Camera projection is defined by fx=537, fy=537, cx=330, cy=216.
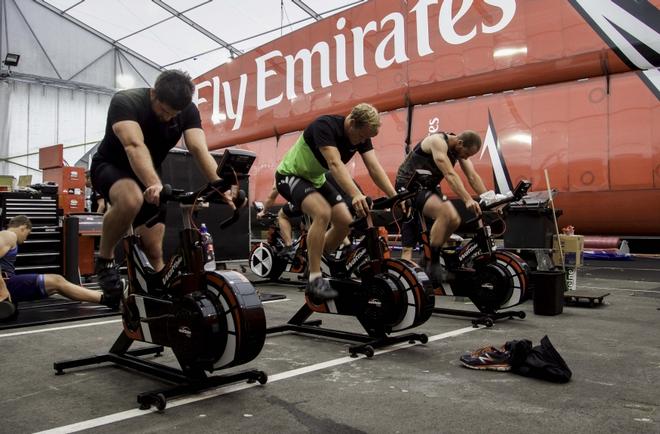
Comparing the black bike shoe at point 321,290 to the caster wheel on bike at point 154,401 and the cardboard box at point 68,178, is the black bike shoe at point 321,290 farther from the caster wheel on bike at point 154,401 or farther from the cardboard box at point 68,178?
the cardboard box at point 68,178

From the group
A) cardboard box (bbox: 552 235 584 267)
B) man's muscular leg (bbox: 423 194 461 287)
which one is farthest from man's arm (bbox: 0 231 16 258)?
cardboard box (bbox: 552 235 584 267)

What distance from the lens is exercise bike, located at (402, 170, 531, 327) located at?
4.33 m

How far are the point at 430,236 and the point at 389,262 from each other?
1.20 meters

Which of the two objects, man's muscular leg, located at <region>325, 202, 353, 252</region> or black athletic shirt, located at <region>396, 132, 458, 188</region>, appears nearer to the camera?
man's muscular leg, located at <region>325, 202, 353, 252</region>

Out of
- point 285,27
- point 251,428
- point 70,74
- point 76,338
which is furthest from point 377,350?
point 70,74

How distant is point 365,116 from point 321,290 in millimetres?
1135

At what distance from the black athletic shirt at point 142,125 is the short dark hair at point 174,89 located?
0.50 ft

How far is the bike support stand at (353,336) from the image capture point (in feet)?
10.2

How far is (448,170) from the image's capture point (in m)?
4.38

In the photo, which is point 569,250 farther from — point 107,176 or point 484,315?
point 107,176

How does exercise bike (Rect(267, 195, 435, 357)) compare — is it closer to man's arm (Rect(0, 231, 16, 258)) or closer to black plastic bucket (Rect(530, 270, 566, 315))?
black plastic bucket (Rect(530, 270, 566, 315))

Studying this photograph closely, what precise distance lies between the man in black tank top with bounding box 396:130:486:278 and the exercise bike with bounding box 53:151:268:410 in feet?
7.51

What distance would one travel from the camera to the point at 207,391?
244 centimetres

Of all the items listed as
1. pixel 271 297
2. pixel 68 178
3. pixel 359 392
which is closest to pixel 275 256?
pixel 271 297
